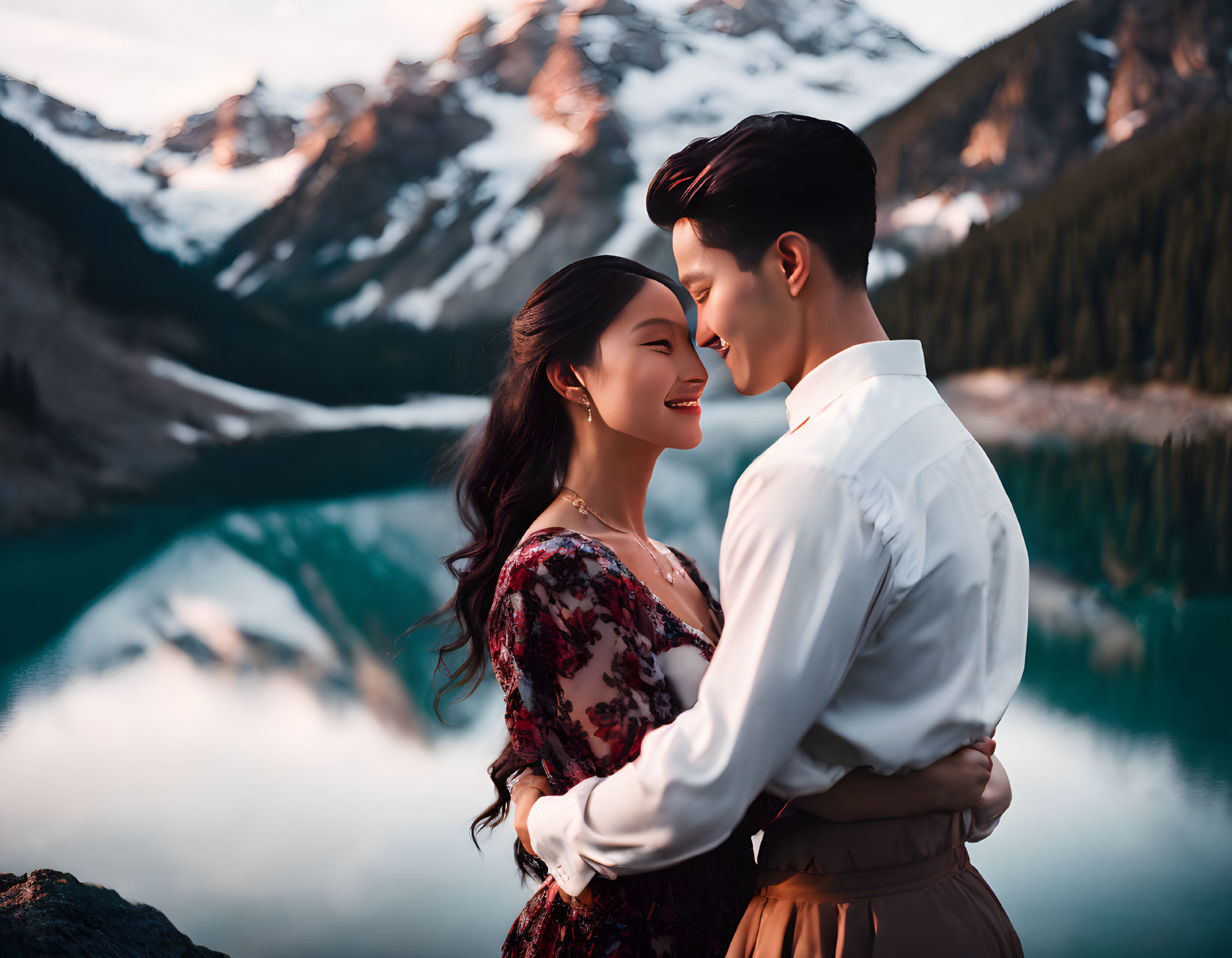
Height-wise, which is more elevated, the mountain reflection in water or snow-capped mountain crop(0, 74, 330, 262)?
snow-capped mountain crop(0, 74, 330, 262)

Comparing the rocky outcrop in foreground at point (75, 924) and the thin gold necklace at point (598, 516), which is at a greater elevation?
the thin gold necklace at point (598, 516)

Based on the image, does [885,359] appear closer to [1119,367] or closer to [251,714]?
[251,714]

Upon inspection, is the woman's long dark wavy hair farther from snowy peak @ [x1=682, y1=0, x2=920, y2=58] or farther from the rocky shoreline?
snowy peak @ [x1=682, y1=0, x2=920, y2=58]

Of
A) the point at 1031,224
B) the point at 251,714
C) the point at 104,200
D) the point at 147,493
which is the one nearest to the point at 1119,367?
the point at 1031,224

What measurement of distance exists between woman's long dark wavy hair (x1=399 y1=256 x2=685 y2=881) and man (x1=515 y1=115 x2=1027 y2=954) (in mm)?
329

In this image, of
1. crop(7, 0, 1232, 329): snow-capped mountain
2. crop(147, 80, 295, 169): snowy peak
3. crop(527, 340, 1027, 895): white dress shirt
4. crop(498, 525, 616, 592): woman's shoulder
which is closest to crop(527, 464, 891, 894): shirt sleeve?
crop(527, 340, 1027, 895): white dress shirt

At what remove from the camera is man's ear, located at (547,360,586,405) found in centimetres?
173

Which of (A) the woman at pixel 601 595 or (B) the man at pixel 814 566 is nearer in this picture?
(B) the man at pixel 814 566

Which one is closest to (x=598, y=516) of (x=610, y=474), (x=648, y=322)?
(x=610, y=474)

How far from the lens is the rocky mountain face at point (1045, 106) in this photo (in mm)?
34719

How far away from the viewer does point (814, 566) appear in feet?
3.20

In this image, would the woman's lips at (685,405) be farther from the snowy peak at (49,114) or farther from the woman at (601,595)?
the snowy peak at (49,114)

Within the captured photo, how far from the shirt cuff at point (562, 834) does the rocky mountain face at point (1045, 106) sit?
111 feet

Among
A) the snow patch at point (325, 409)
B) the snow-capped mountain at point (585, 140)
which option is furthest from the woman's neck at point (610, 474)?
the snow-capped mountain at point (585, 140)
